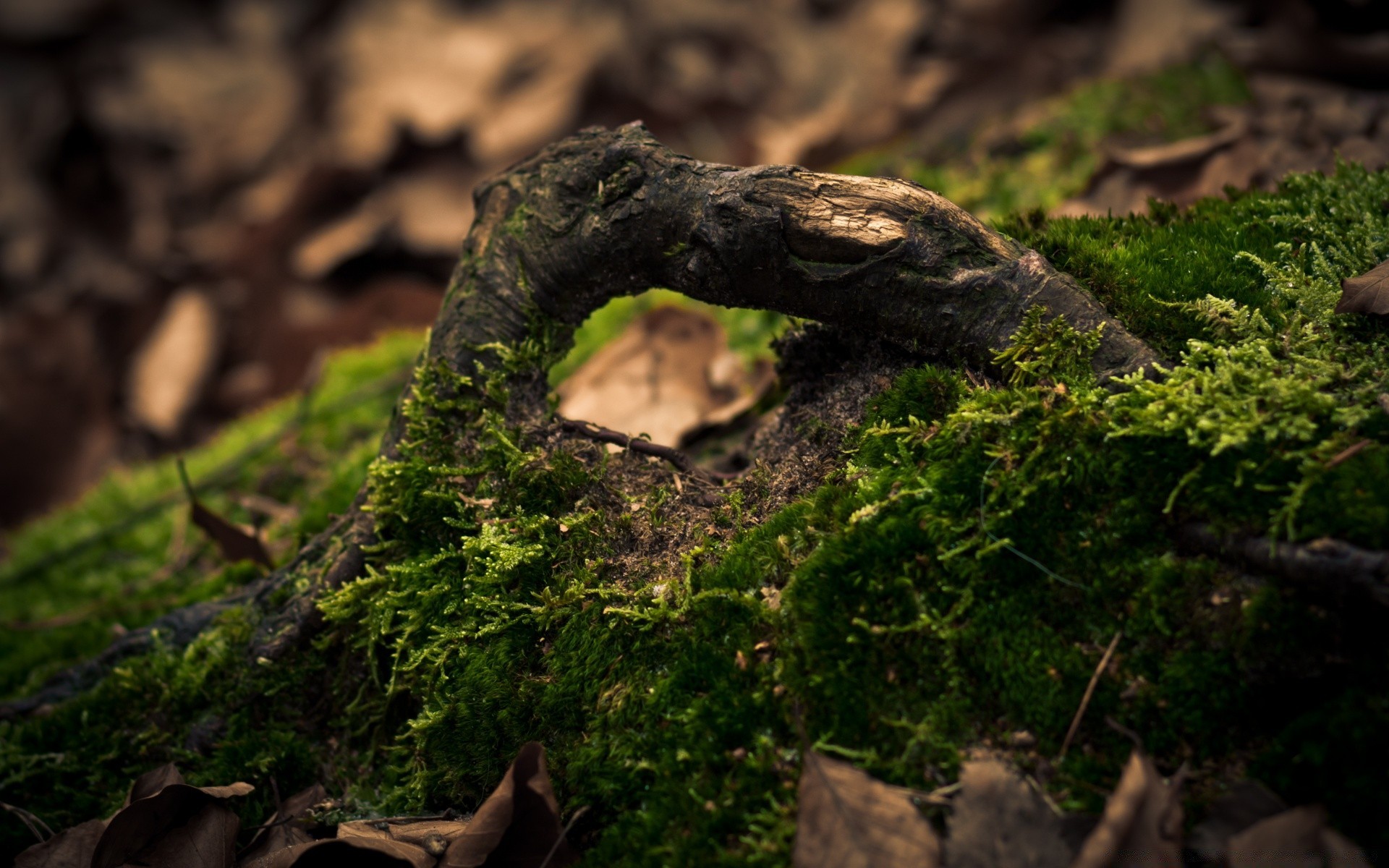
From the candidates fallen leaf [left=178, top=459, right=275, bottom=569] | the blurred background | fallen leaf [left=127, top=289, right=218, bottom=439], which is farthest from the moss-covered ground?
fallen leaf [left=127, top=289, right=218, bottom=439]

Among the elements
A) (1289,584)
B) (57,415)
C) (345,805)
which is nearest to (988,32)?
(1289,584)

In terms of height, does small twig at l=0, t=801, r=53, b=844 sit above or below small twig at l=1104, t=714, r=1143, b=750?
below

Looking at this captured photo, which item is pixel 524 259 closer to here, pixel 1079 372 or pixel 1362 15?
pixel 1079 372

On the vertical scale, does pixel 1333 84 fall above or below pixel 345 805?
above

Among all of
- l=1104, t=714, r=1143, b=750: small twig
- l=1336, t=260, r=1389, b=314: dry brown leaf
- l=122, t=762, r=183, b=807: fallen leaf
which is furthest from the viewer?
l=122, t=762, r=183, b=807: fallen leaf

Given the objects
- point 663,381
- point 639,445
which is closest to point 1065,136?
point 663,381

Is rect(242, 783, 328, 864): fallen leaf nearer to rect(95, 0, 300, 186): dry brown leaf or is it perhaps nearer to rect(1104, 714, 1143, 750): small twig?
rect(1104, 714, 1143, 750): small twig

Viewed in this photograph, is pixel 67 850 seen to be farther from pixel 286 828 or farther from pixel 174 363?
pixel 174 363
